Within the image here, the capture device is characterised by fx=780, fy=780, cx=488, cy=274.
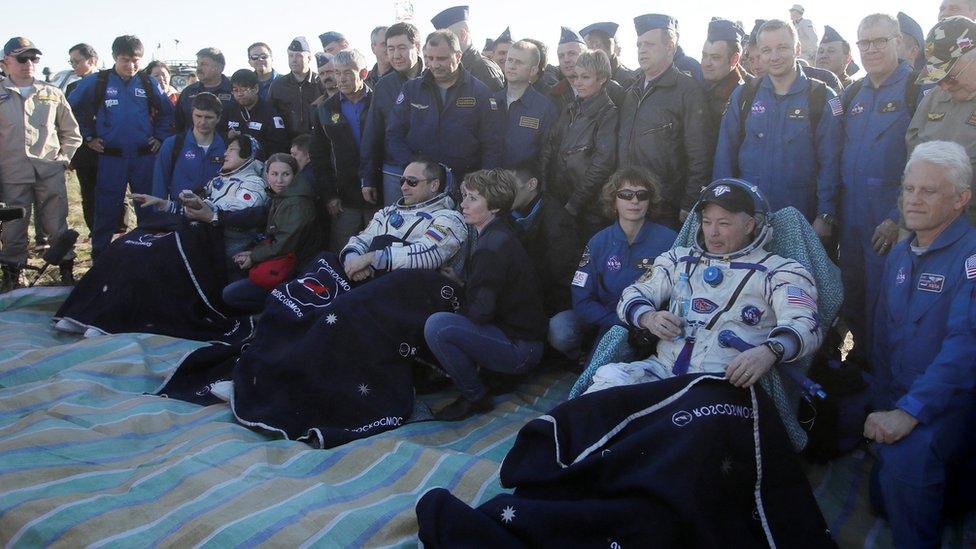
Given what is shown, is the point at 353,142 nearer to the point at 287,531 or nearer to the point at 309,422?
the point at 309,422

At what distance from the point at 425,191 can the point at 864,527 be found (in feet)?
10.2

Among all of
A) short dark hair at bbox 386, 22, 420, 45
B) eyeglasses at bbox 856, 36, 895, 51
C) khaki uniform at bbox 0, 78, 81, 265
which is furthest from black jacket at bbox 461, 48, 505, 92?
khaki uniform at bbox 0, 78, 81, 265

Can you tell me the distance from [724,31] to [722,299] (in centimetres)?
229

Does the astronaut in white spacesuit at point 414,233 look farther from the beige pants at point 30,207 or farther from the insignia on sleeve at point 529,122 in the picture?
the beige pants at point 30,207

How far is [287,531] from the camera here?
288 cm

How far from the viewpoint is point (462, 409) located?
167 inches

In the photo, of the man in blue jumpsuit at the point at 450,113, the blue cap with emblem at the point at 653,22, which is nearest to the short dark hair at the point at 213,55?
the man in blue jumpsuit at the point at 450,113

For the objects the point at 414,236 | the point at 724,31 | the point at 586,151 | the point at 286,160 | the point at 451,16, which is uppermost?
the point at 451,16

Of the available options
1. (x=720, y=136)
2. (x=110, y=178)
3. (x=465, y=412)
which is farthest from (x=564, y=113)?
(x=110, y=178)

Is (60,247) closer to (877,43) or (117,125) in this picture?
(117,125)

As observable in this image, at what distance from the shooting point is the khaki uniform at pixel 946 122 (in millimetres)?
3781

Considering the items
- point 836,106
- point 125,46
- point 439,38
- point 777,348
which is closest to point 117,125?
point 125,46

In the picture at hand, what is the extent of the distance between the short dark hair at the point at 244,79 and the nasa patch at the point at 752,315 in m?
5.17

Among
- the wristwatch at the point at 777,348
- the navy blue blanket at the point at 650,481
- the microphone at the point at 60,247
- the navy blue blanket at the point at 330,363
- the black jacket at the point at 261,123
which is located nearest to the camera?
the navy blue blanket at the point at 650,481
